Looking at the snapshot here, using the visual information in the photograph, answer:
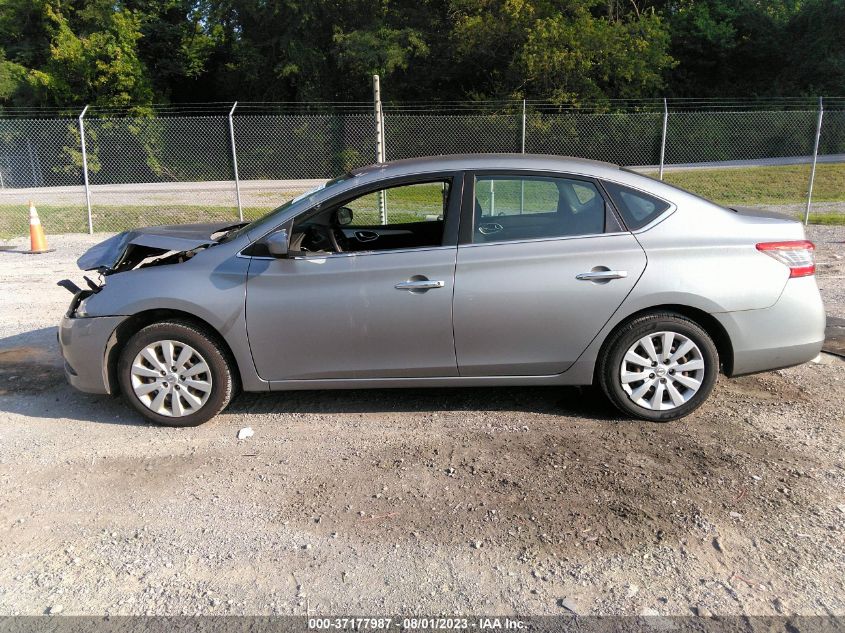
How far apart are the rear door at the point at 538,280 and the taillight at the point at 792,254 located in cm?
81

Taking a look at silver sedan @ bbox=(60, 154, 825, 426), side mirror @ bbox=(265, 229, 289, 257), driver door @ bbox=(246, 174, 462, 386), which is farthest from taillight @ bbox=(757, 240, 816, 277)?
side mirror @ bbox=(265, 229, 289, 257)

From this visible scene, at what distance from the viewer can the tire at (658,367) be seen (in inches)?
164

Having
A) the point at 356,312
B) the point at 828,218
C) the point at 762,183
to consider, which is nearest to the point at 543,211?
the point at 356,312

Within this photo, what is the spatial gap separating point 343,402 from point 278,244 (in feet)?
4.14

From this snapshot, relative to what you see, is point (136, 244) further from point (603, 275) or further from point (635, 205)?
point (635, 205)

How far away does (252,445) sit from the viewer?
4098 mm

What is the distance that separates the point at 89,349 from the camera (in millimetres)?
4301

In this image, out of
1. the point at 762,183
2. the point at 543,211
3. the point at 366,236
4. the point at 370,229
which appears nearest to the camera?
the point at 543,211

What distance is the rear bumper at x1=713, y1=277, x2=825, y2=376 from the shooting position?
4176mm

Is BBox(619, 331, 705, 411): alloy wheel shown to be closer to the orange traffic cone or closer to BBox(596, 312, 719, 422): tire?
BBox(596, 312, 719, 422): tire

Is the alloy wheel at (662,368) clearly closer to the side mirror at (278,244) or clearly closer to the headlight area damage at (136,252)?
the side mirror at (278,244)

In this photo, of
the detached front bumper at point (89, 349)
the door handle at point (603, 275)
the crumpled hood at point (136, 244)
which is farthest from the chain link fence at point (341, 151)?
the door handle at point (603, 275)

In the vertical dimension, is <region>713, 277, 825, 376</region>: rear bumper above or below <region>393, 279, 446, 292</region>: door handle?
below

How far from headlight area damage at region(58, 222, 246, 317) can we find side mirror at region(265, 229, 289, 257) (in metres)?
0.59
